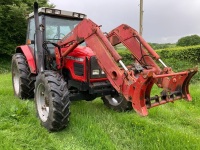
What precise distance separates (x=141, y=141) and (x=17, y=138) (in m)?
1.86

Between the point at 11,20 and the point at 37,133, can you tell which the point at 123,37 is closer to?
the point at 37,133

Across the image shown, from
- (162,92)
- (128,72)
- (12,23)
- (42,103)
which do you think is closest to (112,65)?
(128,72)

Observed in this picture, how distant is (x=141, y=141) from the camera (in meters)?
3.65

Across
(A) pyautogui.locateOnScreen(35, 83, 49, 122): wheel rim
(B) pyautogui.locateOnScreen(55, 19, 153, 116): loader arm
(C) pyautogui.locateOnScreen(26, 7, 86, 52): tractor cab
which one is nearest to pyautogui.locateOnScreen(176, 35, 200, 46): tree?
(C) pyautogui.locateOnScreen(26, 7, 86, 52): tractor cab

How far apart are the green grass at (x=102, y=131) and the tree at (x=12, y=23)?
38.6ft

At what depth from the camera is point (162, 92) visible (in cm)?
366

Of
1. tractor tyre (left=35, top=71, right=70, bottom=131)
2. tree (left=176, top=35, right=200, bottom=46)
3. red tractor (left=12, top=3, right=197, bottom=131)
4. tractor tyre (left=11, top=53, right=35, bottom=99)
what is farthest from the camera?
tree (left=176, top=35, right=200, bottom=46)

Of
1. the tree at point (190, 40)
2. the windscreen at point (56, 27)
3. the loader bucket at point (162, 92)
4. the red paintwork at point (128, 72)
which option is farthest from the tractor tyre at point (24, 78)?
the tree at point (190, 40)

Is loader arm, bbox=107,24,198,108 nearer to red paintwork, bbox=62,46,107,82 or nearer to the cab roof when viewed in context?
red paintwork, bbox=62,46,107,82

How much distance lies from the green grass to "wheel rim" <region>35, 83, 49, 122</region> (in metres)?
0.14

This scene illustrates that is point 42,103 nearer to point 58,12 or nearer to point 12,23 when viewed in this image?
point 58,12

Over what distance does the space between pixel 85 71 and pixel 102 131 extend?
113cm

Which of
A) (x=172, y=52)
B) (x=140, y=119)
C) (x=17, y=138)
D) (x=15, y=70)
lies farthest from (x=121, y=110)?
(x=172, y=52)

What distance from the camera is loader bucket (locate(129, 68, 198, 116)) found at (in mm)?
3205
